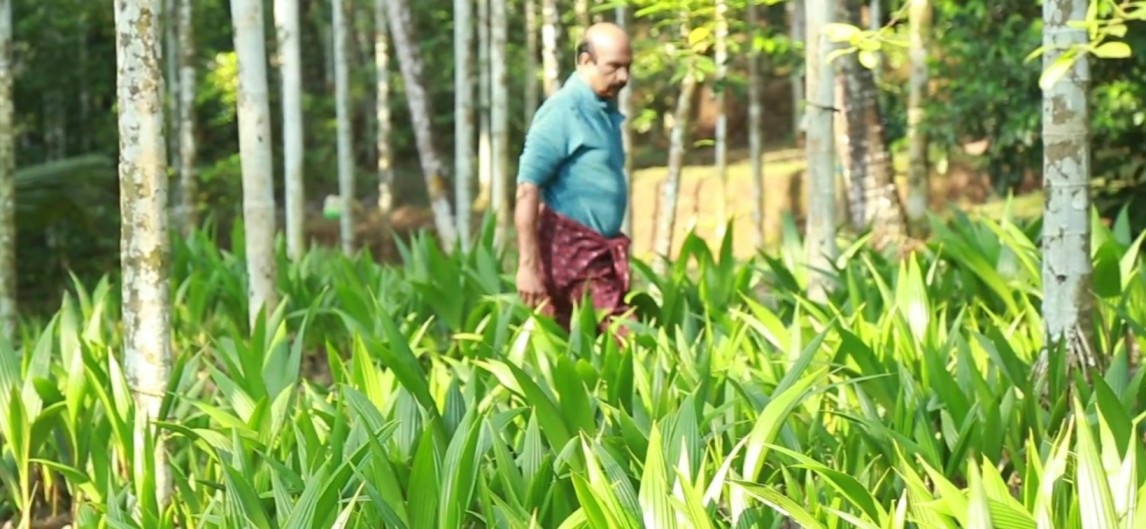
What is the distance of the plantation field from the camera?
2.99m

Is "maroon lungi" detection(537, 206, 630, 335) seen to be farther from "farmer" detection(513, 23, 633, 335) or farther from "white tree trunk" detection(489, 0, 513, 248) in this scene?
"white tree trunk" detection(489, 0, 513, 248)

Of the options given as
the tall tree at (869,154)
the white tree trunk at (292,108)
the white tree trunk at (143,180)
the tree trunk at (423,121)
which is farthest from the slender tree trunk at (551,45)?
the white tree trunk at (143,180)

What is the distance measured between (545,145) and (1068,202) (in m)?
1.84

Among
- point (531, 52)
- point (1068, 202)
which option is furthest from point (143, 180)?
point (531, 52)

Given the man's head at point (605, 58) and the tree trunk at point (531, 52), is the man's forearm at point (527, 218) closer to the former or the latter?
the man's head at point (605, 58)

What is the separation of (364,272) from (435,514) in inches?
191

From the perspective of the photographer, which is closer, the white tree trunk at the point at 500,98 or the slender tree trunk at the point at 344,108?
the white tree trunk at the point at 500,98

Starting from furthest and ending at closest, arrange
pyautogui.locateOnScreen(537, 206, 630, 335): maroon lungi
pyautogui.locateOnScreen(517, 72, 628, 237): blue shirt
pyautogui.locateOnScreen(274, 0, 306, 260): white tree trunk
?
pyautogui.locateOnScreen(274, 0, 306, 260): white tree trunk
pyautogui.locateOnScreen(537, 206, 630, 335): maroon lungi
pyautogui.locateOnScreen(517, 72, 628, 237): blue shirt

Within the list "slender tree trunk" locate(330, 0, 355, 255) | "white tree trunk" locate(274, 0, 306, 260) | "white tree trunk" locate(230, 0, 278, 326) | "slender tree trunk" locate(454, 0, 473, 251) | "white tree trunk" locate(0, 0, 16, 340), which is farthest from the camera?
"slender tree trunk" locate(330, 0, 355, 255)

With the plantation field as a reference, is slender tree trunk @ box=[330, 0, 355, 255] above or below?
above

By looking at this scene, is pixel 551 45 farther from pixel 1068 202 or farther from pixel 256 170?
pixel 1068 202

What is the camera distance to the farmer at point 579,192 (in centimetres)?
523

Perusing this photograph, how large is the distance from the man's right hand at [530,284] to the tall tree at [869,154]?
196 inches

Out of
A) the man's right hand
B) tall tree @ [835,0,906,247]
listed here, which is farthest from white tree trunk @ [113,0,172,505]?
tall tree @ [835,0,906,247]
